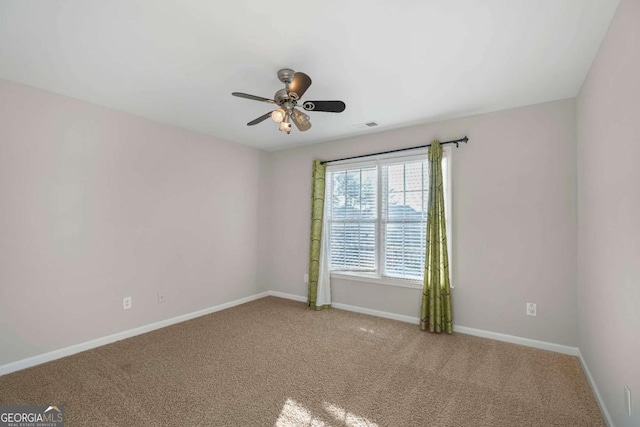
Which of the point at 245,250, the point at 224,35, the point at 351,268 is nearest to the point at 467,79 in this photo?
the point at 224,35

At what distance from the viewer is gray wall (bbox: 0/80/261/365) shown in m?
2.69

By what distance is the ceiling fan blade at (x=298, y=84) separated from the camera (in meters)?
2.17

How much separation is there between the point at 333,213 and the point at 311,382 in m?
2.59

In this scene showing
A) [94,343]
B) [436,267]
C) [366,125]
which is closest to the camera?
[94,343]

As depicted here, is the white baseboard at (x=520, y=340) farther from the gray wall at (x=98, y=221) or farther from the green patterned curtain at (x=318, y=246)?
the gray wall at (x=98, y=221)

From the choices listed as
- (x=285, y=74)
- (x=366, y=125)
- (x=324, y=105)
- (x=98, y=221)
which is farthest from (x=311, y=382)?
(x=366, y=125)

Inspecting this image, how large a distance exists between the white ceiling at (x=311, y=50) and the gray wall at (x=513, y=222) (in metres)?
0.33

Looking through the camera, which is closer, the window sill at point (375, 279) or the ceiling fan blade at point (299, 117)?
the ceiling fan blade at point (299, 117)

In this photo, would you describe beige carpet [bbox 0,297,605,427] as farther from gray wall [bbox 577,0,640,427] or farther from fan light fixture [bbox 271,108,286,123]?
fan light fixture [bbox 271,108,286,123]

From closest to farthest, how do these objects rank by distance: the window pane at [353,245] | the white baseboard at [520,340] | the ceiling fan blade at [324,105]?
the ceiling fan blade at [324,105]
the white baseboard at [520,340]
the window pane at [353,245]

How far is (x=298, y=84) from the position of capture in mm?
2229

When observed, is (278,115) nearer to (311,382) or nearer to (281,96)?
(281,96)

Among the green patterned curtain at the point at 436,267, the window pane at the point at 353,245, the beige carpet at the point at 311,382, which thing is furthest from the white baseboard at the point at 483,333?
→ the window pane at the point at 353,245

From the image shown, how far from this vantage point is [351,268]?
14.4 ft
